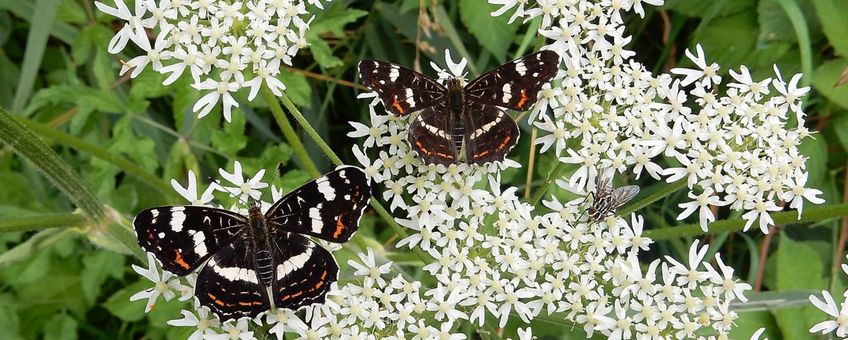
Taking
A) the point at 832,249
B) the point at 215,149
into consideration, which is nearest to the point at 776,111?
the point at 832,249

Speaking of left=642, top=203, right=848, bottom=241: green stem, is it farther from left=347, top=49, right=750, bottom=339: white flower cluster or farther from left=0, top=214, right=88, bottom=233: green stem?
left=0, top=214, right=88, bottom=233: green stem

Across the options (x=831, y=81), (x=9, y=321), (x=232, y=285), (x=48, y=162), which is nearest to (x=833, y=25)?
(x=831, y=81)

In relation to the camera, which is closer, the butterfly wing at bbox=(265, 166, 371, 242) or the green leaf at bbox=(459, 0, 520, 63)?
the butterfly wing at bbox=(265, 166, 371, 242)

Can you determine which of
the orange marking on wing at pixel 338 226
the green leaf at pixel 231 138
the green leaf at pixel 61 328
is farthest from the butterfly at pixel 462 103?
the green leaf at pixel 61 328

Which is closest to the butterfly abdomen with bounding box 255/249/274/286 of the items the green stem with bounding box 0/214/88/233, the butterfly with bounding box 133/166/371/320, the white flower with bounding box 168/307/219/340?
the butterfly with bounding box 133/166/371/320

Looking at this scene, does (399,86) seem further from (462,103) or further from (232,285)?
(232,285)

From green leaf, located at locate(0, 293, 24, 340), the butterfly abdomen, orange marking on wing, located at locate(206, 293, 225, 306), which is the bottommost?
green leaf, located at locate(0, 293, 24, 340)

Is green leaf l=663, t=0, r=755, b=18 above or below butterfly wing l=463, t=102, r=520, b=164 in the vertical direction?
above
